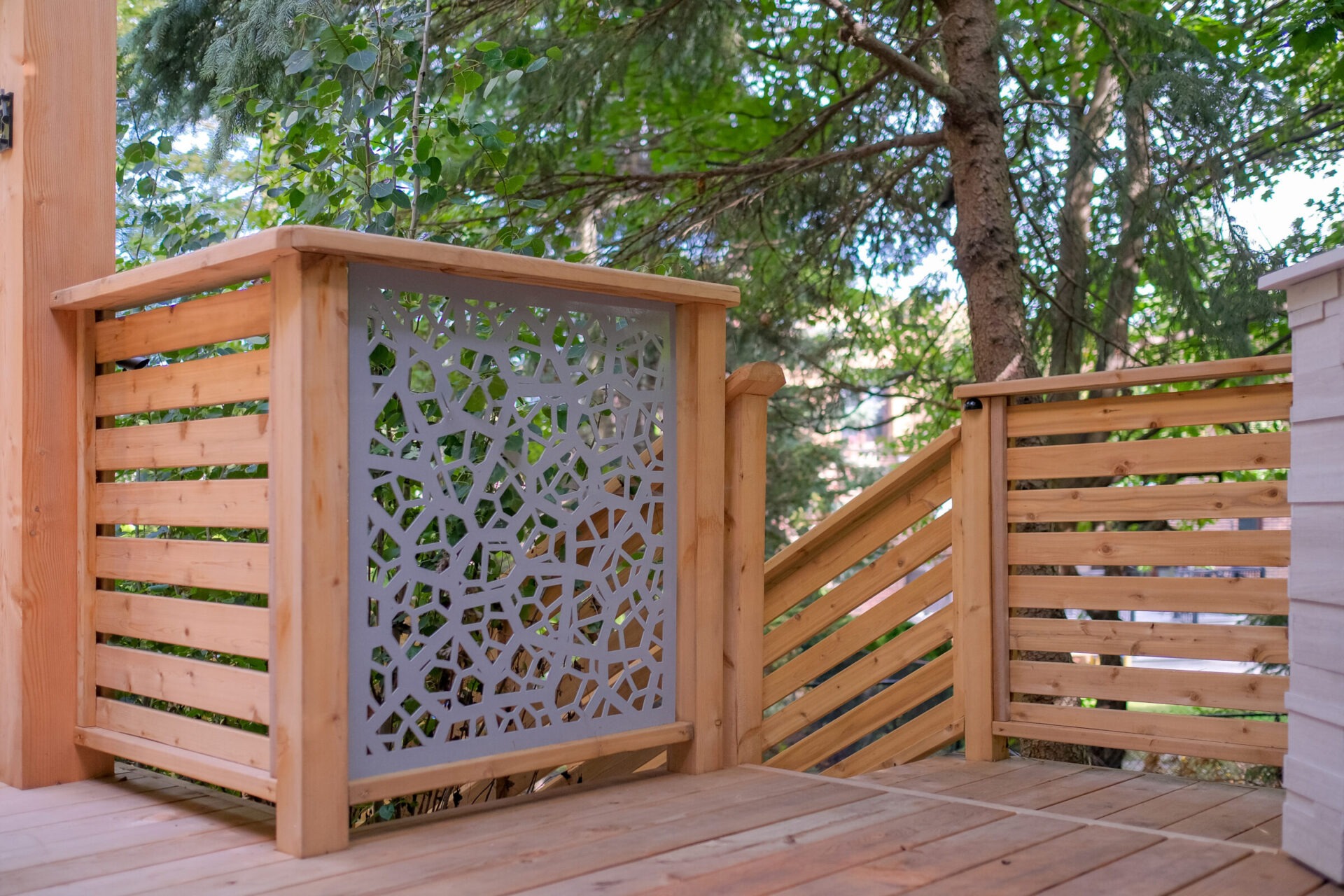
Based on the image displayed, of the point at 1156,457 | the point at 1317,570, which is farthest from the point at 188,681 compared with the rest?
the point at 1156,457

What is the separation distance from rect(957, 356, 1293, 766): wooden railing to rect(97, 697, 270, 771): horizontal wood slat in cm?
202

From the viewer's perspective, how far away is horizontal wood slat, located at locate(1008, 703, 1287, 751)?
2895 mm

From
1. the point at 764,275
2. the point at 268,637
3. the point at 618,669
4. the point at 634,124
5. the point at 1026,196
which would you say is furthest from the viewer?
the point at 634,124

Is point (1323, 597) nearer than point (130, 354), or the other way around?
point (1323, 597)

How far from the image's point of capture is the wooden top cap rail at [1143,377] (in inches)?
112

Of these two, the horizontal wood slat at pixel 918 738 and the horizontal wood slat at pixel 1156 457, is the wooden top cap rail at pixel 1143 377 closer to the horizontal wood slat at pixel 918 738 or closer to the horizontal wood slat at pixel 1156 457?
the horizontal wood slat at pixel 1156 457

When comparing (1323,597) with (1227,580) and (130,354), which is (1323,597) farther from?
(130,354)

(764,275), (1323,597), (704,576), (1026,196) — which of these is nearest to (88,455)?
(704,576)

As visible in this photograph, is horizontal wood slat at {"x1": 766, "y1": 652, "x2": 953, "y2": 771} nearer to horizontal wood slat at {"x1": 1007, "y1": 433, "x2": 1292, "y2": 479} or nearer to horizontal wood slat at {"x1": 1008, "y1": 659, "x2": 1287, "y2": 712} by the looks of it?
horizontal wood slat at {"x1": 1008, "y1": 659, "x2": 1287, "y2": 712}

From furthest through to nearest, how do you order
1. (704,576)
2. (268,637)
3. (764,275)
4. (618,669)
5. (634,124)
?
(634,124) < (764,275) < (618,669) < (704,576) < (268,637)

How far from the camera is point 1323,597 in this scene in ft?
7.16

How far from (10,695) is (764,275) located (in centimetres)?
476

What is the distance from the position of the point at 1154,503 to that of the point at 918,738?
1.02m

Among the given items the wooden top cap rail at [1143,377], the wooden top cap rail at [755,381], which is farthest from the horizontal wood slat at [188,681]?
the wooden top cap rail at [1143,377]
